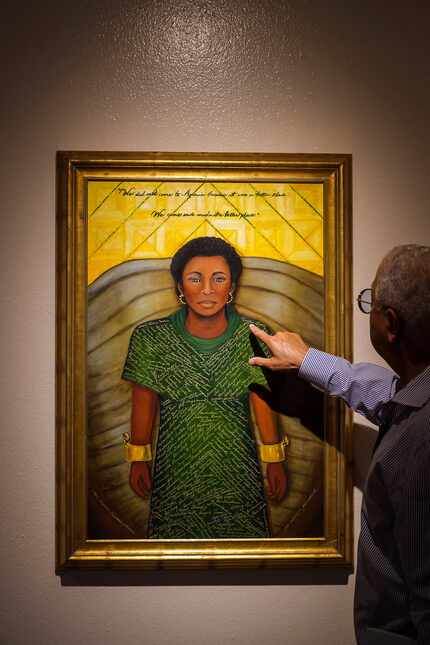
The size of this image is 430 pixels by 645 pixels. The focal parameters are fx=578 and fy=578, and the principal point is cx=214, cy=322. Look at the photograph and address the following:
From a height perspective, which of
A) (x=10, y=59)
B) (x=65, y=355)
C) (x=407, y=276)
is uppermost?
(x=10, y=59)

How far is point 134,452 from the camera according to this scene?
1.32 metres

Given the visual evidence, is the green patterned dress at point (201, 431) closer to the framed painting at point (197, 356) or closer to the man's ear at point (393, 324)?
the framed painting at point (197, 356)

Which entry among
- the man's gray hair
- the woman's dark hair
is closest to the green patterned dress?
the woman's dark hair

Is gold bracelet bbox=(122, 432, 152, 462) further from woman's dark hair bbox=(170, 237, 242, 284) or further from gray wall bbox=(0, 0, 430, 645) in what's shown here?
woman's dark hair bbox=(170, 237, 242, 284)

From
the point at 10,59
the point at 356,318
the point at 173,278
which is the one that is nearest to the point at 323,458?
the point at 356,318

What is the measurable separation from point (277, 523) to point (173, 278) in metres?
0.61

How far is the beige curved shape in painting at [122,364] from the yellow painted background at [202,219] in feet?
0.10

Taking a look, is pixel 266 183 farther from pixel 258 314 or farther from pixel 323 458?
pixel 323 458

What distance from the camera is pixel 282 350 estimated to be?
1306 millimetres

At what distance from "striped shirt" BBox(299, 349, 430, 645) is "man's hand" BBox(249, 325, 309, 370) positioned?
26cm

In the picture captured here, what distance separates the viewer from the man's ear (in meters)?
1.05

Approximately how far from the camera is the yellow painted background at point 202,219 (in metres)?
1.32

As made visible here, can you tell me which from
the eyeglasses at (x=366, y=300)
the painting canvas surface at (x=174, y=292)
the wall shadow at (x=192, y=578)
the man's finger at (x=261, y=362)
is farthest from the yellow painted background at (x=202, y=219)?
the wall shadow at (x=192, y=578)

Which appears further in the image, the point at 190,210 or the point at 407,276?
the point at 190,210
